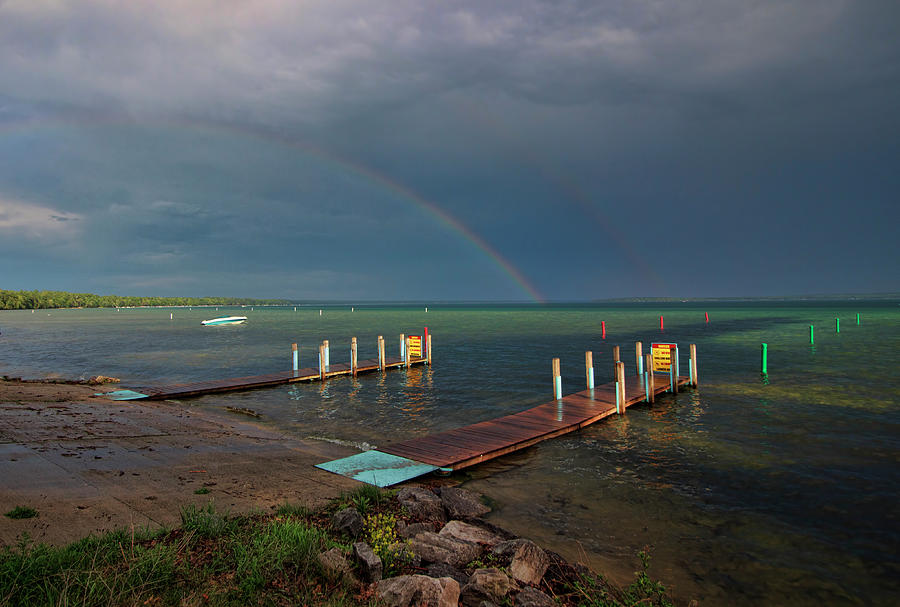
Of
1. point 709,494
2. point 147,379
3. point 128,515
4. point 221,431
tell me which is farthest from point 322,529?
point 147,379

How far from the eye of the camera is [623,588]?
657 centimetres

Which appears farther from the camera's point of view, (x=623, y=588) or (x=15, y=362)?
(x=15, y=362)

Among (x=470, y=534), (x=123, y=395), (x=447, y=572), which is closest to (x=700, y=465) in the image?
(x=470, y=534)

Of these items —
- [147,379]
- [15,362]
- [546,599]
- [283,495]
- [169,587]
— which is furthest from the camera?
[15,362]

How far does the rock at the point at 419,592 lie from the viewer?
5.15 meters

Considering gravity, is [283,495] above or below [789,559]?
above

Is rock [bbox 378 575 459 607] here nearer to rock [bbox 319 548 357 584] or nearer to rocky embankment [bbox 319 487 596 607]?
rocky embankment [bbox 319 487 596 607]

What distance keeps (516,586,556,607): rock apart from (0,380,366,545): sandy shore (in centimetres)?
454

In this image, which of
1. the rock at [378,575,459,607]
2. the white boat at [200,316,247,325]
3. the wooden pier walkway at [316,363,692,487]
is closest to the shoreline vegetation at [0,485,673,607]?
the rock at [378,575,459,607]

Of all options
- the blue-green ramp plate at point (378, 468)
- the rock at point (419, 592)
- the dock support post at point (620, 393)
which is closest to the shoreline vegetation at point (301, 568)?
the rock at point (419, 592)

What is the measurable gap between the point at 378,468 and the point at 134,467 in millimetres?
5269

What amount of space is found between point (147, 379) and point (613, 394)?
25.8 meters

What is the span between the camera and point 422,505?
335 inches

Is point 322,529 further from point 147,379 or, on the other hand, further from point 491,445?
point 147,379
